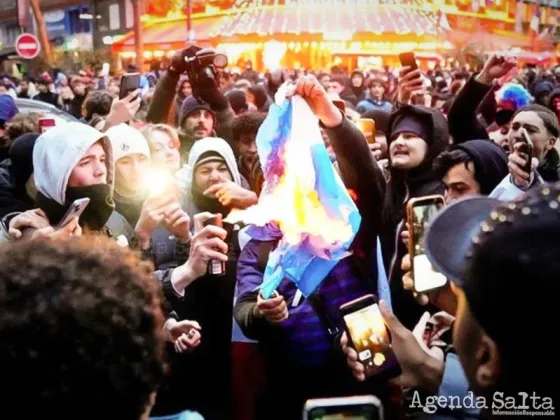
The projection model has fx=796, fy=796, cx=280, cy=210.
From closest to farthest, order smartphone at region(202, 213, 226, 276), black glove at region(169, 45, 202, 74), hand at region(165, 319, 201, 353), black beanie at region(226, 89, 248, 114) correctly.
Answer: hand at region(165, 319, 201, 353) → smartphone at region(202, 213, 226, 276) → black glove at region(169, 45, 202, 74) → black beanie at region(226, 89, 248, 114)

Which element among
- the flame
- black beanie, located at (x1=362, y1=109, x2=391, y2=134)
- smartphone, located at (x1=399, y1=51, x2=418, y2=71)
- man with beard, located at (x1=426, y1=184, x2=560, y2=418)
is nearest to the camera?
man with beard, located at (x1=426, y1=184, x2=560, y2=418)

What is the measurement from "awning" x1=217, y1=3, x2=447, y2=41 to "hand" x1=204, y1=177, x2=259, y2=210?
26.8 metres

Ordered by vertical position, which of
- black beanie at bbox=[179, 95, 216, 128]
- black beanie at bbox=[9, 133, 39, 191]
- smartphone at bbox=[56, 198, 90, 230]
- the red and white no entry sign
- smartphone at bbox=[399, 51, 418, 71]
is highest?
smartphone at bbox=[399, 51, 418, 71]

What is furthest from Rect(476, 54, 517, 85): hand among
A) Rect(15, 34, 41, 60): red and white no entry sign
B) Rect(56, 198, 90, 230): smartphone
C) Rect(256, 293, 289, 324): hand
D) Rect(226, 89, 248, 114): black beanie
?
Rect(15, 34, 41, 60): red and white no entry sign

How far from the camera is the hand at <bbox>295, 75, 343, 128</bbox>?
8.28 feet

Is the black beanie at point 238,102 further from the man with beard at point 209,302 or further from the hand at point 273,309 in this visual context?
the hand at point 273,309

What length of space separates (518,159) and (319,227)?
1183 millimetres

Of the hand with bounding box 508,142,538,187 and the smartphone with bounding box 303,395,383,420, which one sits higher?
the smartphone with bounding box 303,395,383,420

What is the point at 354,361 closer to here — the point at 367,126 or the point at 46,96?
the point at 367,126

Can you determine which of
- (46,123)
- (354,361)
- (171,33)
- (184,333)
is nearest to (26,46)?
(46,123)

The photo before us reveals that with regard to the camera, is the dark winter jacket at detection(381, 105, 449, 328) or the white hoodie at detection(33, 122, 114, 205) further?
the dark winter jacket at detection(381, 105, 449, 328)

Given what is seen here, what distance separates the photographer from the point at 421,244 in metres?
2.28

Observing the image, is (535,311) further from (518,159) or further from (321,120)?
(518,159)

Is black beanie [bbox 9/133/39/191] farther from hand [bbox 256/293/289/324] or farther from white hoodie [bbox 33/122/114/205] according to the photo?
hand [bbox 256/293/289/324]
